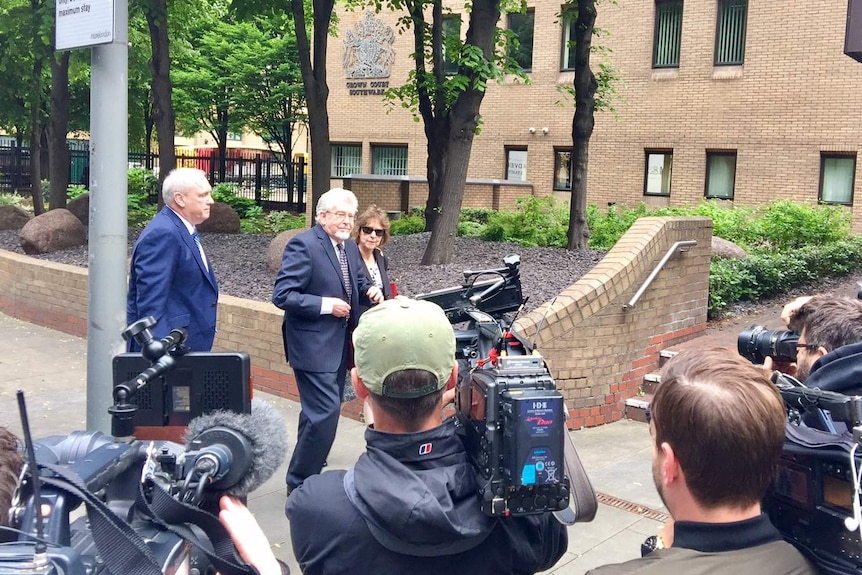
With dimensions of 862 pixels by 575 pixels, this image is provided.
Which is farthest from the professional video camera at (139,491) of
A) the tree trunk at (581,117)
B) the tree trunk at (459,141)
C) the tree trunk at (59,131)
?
the tree trunk at (59,131)

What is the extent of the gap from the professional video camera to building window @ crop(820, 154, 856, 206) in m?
19.6

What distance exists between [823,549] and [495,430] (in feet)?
2.39

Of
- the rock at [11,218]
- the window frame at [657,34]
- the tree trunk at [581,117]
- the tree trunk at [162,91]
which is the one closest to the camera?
the tree trunk at [581,117]

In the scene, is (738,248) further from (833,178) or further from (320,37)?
(833,178)

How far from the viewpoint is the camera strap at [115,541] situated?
5.37ft

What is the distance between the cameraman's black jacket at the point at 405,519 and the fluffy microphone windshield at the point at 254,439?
0.36ft

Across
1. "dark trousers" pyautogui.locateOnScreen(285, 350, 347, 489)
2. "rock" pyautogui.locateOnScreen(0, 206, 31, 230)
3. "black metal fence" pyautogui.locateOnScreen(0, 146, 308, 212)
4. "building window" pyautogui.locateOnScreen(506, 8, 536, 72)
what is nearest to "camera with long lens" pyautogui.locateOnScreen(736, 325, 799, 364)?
"dark trousers" pyautogui.locateOnScreen(285, 350, 347, 489)

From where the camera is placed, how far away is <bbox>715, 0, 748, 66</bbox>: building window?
21.0 metres

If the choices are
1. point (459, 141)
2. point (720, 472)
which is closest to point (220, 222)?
point (459, 141)

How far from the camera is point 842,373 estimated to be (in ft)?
7.52

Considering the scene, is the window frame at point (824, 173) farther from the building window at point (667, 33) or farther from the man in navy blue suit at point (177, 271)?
the man in navy blue suit at point (177, 271)

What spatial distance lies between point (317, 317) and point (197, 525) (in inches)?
125

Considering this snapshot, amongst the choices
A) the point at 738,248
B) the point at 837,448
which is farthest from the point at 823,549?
the point at 738,248

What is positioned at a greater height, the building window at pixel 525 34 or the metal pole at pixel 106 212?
the building window at pixel 525 34
